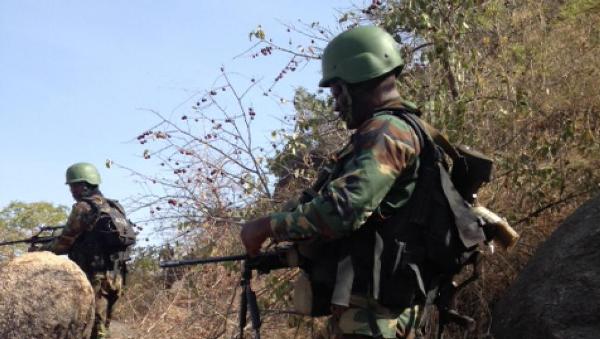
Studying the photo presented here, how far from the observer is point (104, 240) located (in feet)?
26.9

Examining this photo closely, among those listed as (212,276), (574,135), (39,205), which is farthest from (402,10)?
(39,205)

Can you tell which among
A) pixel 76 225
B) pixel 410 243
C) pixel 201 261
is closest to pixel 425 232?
pixel 410 243

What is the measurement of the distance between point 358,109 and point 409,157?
363 millimetres

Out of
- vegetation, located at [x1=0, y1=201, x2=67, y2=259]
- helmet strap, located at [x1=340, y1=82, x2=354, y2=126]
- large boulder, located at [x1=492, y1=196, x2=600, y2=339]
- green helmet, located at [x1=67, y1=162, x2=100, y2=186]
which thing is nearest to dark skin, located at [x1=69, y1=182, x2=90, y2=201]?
green helmet, located at [x1=67, y1=162, x2=100, y2=186]

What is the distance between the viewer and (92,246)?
8172 mm

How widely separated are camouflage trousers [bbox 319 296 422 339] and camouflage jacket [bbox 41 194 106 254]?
564 cm

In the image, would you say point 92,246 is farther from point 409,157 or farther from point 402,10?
point 409,157

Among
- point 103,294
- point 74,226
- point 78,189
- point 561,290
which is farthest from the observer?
point 78,189

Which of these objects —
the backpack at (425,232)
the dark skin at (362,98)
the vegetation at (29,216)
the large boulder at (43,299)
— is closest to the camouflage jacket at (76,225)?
the large boulder at (43,299)

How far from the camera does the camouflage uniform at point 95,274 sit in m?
7.96

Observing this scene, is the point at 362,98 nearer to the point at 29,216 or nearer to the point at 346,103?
the point at 346,103

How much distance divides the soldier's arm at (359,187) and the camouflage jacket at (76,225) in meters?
5.63

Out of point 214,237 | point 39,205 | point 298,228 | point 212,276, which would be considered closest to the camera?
point 298,228

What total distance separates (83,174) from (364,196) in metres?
6.50
